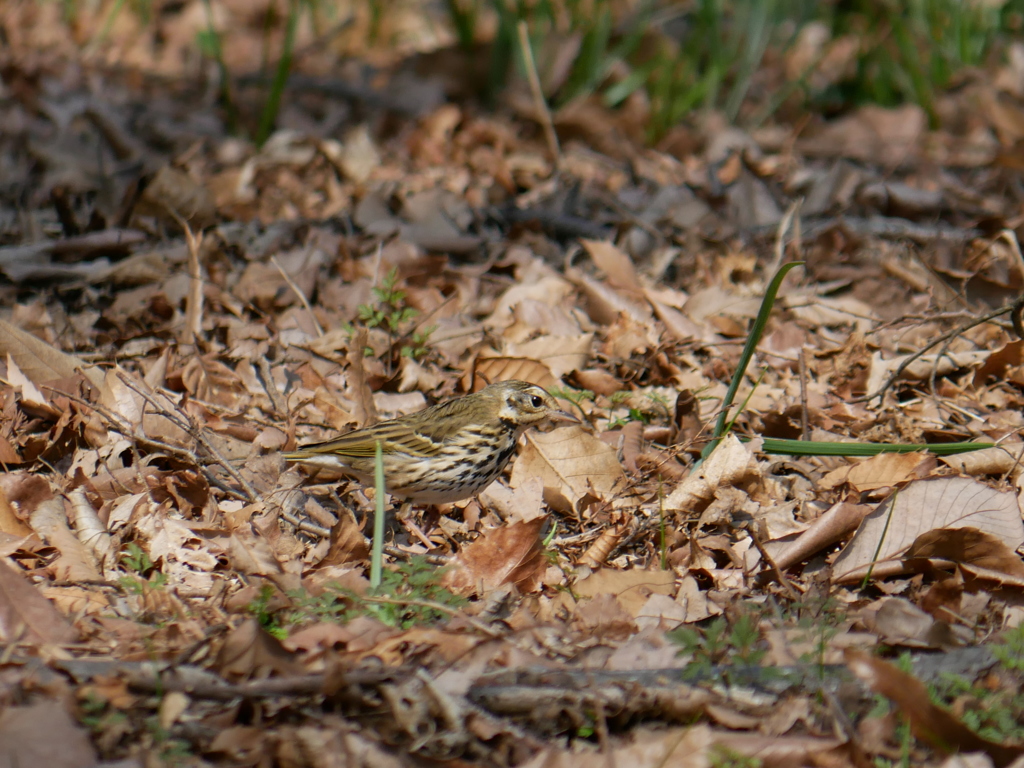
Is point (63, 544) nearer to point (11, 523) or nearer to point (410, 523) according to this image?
point (11, 523)

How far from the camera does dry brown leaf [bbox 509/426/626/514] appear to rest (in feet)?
14.6

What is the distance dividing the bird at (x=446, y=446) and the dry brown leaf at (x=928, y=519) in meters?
1.43

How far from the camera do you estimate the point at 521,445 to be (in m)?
4.79

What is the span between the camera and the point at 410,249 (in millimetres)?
6449

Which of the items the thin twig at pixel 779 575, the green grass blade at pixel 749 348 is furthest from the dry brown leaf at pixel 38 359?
the thin twig at pixel 779 575

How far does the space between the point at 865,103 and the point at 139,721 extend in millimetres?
8947

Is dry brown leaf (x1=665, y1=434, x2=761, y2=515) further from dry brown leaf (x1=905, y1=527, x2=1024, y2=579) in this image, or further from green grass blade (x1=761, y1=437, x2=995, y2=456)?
dry brown leaf (x1=905, y1=527, x2=1024, y2=579)

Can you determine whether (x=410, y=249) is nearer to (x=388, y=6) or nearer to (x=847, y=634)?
(x=847, y=634)

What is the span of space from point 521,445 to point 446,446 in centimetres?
46

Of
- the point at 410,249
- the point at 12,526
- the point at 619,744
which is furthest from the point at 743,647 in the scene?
the point at 410,249

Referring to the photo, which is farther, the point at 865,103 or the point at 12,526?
the point at 865,103

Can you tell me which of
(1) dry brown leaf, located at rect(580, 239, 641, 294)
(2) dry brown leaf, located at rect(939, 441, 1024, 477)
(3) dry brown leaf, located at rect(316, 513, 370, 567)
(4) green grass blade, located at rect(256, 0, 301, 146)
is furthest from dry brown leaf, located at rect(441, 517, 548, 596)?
(4) green grass blade, located at rect(256, 0, 301, 146)

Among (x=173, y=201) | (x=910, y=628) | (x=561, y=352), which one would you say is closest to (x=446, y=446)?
(x=561, y=352)

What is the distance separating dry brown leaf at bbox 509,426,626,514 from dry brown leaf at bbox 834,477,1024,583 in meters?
1.03
